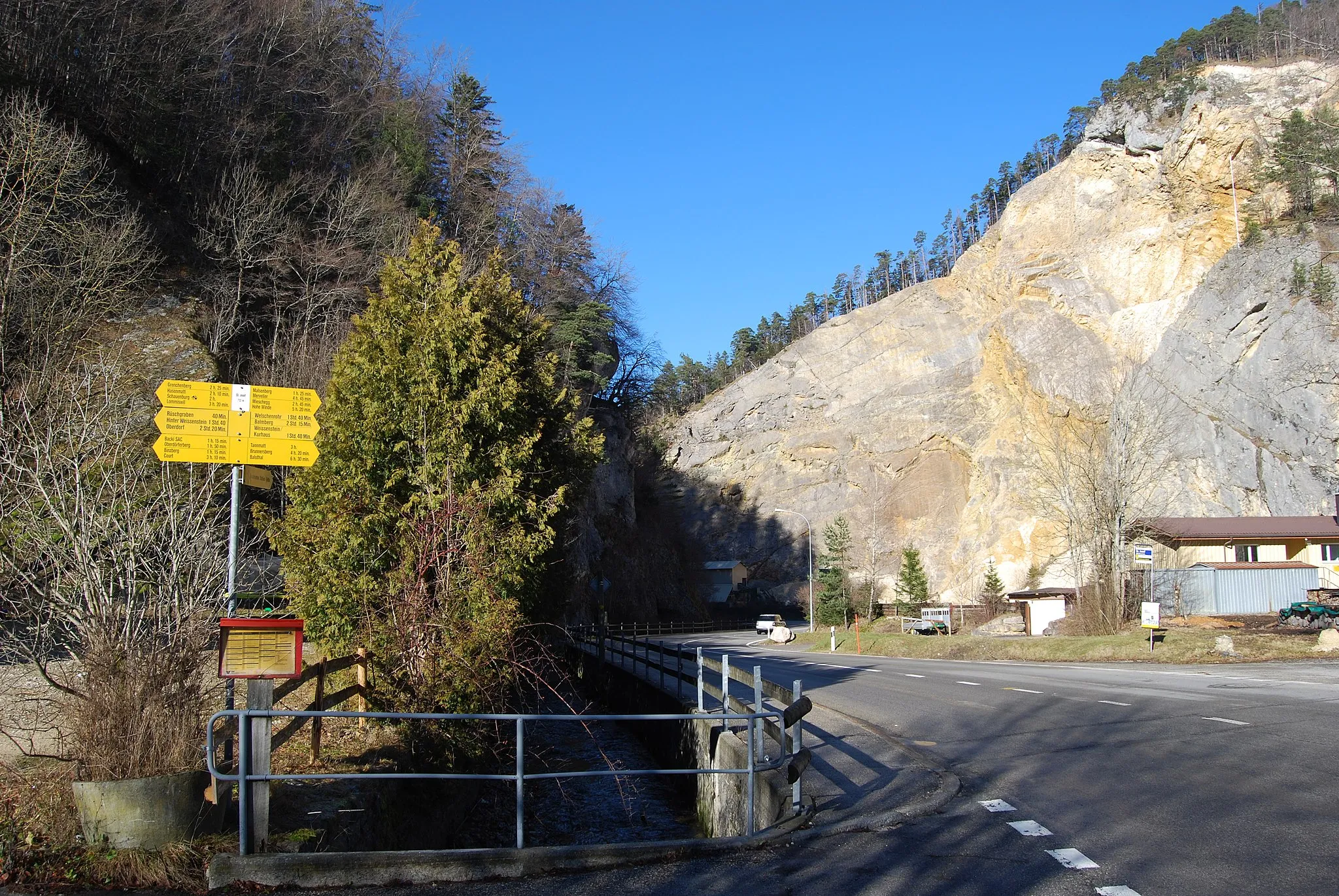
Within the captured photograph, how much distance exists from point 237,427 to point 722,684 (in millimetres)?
6276

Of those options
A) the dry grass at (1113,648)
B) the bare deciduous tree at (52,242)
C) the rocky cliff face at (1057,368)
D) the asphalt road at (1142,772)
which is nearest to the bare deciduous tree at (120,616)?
the asphalt road at (1142,772)

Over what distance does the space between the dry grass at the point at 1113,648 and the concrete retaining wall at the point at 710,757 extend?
13.7 metres

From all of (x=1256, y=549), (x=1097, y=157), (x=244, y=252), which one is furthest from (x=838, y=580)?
(x=244, y=252)

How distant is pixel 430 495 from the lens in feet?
41.1

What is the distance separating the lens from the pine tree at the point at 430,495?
10828 mm

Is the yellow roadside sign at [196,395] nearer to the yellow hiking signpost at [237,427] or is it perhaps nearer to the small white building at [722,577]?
the yellow hiking signpost at [237,427]

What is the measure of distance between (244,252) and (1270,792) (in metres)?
28.4

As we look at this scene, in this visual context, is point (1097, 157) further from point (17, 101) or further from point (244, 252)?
point (17, 101)

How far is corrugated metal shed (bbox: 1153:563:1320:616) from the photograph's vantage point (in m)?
35.7

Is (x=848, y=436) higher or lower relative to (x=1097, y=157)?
lower

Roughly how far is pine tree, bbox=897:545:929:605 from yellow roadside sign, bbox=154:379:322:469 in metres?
62.0

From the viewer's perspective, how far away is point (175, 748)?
644cm

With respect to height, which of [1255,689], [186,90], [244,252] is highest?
[186,90]

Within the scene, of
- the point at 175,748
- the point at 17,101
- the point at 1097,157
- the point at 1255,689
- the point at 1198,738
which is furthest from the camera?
the point at 1097,157
